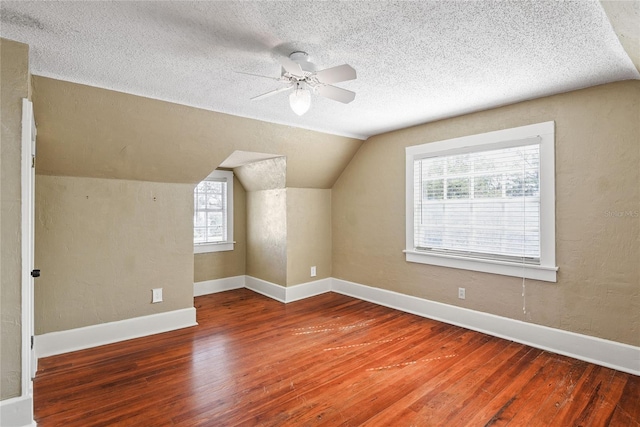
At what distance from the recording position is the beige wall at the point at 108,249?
3.09 m

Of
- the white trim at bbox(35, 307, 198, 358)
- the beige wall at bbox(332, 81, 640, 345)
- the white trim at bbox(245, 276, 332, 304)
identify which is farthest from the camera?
the white trim at bbox(245, 276, 332, 304)

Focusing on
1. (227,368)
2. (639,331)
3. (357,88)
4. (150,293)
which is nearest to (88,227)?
(150,293)

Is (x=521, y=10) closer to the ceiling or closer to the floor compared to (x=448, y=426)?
closer to the ceiling

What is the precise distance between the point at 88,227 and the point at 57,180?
0.50 meters

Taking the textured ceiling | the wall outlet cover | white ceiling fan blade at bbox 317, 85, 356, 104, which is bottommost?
the wall outlet cover

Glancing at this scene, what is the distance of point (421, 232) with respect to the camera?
13.4ft

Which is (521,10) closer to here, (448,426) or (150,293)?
(448,426)

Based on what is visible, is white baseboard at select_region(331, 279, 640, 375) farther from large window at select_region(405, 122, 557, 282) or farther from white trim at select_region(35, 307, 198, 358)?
white trim at select_region(35, 307, 198, 358)

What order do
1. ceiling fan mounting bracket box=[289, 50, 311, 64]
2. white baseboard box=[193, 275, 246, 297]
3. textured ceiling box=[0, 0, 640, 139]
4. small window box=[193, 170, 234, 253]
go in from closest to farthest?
textured ceiling box=[0, 0, 640, 139], ceiling fan mounting bracket box=[289, 50, 311, 64], white baseboard box=[193, 275, 246, 297], small window box=[193, 170, 234, 253]

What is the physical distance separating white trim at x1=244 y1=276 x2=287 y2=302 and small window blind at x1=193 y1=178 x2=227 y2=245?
0.81m

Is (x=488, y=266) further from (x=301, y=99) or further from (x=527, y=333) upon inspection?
(x=301, y=99)

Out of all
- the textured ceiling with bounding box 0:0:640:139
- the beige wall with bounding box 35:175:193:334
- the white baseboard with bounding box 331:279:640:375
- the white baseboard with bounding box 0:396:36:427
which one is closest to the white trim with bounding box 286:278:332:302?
the white baseboard with bounding box 331:279:640:375

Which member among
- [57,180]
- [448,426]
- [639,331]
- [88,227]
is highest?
[57,180]

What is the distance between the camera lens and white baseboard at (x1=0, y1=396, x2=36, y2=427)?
195 centimetres
